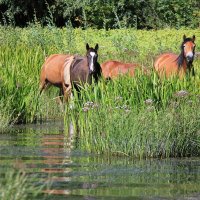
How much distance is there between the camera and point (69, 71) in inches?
770

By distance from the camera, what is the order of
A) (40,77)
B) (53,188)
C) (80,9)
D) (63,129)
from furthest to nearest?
(80,9), (40,77), (63,129), (53,188)

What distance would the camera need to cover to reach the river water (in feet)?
32.3

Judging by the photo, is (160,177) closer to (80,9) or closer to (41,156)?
(41,156)

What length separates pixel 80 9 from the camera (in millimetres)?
36156

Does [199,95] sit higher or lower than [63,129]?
higher

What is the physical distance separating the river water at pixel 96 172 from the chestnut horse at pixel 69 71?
3.50 m

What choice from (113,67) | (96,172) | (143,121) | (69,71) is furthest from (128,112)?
(69,71)

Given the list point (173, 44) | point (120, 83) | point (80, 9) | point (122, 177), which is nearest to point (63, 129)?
point (120, 83)

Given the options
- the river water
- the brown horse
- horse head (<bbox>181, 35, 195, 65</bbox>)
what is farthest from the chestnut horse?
the river water

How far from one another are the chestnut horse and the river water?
11.5 ft

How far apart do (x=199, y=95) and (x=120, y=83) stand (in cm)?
154

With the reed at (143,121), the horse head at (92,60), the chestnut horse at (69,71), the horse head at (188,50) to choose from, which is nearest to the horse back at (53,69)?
the chestnut horse at (69,71)

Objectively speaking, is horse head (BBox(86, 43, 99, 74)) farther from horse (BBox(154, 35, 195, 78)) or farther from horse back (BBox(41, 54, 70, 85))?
horse back (BBox(41, 54, 70, 85))

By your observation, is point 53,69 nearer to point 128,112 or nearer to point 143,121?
point 128,112
